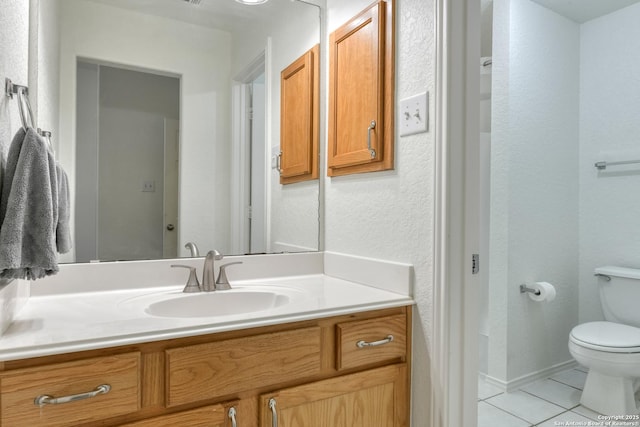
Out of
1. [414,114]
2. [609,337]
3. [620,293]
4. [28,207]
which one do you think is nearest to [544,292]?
[609,337]

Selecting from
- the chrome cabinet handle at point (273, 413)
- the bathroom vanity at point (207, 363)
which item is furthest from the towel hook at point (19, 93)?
the chrome cabinet handle at point (273, 413)

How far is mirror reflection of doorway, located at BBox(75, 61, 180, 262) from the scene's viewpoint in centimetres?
136

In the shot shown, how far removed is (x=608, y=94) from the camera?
243 cm

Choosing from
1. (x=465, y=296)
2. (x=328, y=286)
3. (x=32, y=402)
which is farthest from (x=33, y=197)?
(x=465, y=296)

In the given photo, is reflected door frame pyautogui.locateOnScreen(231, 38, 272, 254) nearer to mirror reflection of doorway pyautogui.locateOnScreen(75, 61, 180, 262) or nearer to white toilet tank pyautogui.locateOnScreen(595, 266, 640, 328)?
mirror reflection of doorway pyautogui.locateOnScreen(75, 61, 180, 262)

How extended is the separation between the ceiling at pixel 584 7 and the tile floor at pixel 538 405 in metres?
2.19

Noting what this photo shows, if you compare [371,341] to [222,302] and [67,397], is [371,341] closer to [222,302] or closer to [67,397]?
[222,302]

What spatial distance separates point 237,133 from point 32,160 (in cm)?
85

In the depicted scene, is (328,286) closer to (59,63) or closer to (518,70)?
(59,63)

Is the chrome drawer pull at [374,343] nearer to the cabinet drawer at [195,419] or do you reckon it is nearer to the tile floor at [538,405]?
the cabinet drawer at [195,419]

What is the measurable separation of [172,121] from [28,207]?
0.72 metres

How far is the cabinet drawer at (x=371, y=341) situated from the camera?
111 centimetres

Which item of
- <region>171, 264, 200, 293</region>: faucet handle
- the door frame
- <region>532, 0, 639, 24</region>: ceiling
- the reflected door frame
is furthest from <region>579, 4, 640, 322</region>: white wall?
<region>171, 264, 200, 293</region>: faucet handle

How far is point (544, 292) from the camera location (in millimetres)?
2182
